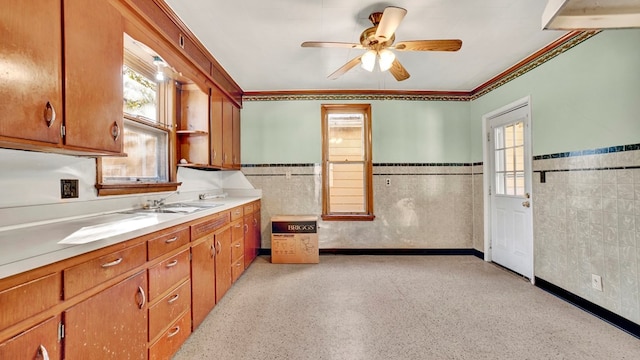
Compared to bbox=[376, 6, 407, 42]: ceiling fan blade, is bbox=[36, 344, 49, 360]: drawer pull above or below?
below

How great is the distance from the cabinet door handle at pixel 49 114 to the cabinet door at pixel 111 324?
0.83 m

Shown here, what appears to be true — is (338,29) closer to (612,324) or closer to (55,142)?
(55,142)

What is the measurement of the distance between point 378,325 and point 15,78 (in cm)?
258

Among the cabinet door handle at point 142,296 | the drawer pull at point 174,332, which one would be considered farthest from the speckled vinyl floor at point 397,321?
the cabinet door handle at point 142,296

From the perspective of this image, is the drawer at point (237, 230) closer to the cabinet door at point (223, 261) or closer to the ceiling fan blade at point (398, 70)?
the cabinet door at point (223, 261)

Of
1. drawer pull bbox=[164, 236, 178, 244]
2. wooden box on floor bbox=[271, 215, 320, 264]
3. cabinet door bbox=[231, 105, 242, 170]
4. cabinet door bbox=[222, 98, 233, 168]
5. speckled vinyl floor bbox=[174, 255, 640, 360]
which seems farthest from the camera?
cabinet door bbox=[231, 105, 242, 170]

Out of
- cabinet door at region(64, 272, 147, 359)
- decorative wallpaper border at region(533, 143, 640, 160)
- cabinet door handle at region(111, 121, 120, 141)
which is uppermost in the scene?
cabinet door handle at region(111, 121, 120, 141)

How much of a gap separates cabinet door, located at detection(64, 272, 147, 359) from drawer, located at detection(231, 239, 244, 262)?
4.73ft

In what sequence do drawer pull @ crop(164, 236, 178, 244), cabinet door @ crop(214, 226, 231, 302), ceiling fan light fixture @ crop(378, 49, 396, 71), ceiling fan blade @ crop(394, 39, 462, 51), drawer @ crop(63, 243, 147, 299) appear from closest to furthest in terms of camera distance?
1. drawer @ crop(63, 243, 147, 299)
2. drawer pull @ crop(164, 236, 178, 244)
3. ceiling fan blade @ crop(394, 39, 462, 51)
4. ceiling fan light fixture @ crop(378, 49, 396, 71)
5. cabinet door @ crop(214, 226, 231, 302)

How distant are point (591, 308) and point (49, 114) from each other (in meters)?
4.05

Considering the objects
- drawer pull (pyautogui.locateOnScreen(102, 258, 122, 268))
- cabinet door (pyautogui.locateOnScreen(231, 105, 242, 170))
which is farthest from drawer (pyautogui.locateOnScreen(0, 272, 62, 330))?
cabinet door (pyautogui.locateOnScreen(231, 105, 242, 170))

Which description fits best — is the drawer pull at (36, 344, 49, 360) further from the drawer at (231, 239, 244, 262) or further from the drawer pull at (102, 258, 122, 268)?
the drawer at (231, 239, 244, 262)

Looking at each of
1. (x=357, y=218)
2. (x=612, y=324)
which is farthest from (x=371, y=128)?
(x=612, y=324)

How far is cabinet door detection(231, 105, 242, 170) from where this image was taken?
13.1ft
